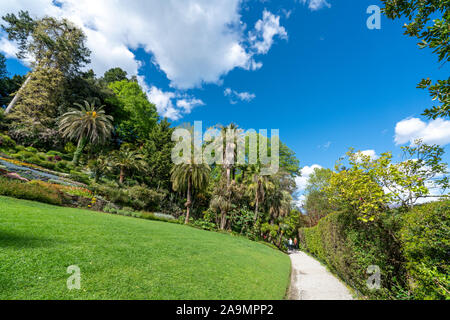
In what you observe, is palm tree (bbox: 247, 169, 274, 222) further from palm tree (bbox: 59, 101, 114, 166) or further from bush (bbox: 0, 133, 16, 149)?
bush (bbox: 0, 133, 16, 149)

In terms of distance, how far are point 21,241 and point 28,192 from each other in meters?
7.59

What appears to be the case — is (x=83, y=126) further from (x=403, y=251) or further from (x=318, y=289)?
(x=403, y=251)

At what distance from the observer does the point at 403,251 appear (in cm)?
351

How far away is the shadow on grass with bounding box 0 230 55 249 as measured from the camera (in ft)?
11.4

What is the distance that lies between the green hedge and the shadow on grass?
6.70m

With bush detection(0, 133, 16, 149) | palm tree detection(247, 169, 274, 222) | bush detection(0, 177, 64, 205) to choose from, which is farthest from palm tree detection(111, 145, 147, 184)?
palm tree detection(247, 169, 274, 222)

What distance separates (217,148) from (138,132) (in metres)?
17.1

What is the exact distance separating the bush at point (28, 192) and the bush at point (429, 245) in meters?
14.2

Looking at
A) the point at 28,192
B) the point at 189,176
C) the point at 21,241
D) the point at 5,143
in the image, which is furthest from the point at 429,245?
the point at 5,143

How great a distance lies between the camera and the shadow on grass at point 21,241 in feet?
11.4
